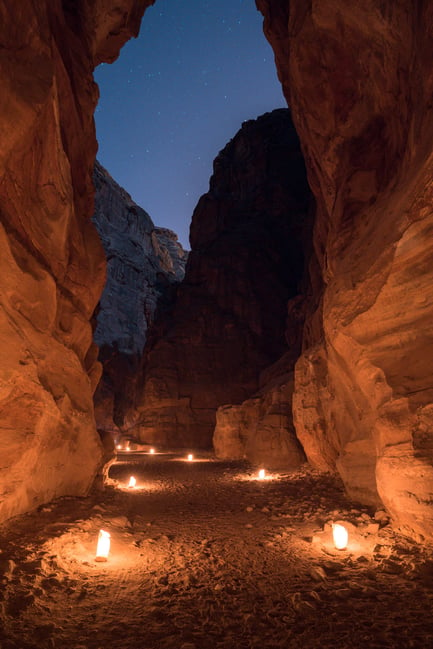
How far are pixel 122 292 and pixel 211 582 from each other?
1847 inches

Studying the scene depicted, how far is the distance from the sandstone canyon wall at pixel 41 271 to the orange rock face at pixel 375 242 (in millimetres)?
4974

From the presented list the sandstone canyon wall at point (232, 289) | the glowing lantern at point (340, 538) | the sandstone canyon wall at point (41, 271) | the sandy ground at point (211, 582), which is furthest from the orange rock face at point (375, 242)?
the sandstone canyon wall at point (232, 289)

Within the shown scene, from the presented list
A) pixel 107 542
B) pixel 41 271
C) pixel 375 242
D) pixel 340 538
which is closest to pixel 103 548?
pixel 107 542

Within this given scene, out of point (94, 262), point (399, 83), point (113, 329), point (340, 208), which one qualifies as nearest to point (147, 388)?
point (113, 329)

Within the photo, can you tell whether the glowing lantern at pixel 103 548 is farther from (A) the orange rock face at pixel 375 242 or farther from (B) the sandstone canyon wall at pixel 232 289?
(B) the sandstone canyon wall at pixel 232 289

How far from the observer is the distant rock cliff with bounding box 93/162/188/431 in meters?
42.8

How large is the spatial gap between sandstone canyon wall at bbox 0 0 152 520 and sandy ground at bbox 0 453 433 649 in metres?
0.92

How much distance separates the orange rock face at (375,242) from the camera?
15.7 ft

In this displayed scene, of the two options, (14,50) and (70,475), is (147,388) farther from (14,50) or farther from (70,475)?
(14,50)

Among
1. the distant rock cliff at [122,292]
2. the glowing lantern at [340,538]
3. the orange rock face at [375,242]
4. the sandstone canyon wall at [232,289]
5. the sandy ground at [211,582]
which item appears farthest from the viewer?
the distant rock cliff at [122,292]

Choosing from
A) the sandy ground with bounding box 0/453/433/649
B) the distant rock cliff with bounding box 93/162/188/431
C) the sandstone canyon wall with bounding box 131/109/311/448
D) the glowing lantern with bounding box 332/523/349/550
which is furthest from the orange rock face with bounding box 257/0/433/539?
the distant rock cliff with bounding box 93/162/188/431

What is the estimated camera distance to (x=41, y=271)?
5816 mm

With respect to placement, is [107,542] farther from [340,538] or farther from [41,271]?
[41,271]

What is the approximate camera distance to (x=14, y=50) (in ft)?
16.7
